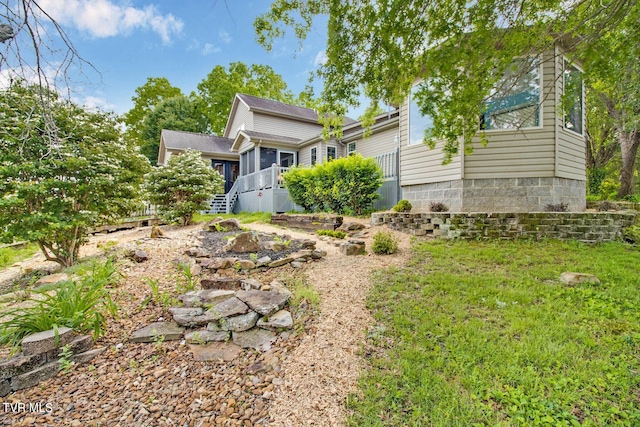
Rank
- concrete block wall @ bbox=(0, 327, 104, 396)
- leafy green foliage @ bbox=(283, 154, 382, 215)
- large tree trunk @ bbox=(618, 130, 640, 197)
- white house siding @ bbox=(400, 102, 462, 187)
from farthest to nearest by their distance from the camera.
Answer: large tree trunk @ bbox=(618, 130, 640, 197)
leafy green foliage @ bbox=(283, 154, 382, 215)
white house siding @ bbox=(400, 102, 462, 187)
concrete block wall @ bbox=(0, 327, 104, 396)

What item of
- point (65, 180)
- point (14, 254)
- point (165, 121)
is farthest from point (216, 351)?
point (165, 121)

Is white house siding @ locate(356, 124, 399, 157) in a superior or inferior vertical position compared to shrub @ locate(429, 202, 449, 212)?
superior

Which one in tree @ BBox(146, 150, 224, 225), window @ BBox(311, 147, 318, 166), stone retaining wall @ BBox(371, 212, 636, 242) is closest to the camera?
stone retaining wall @ BBox(371, 212, 636, 242)

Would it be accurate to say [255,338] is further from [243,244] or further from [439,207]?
[439,207]

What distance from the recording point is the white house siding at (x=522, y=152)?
638 centimetres

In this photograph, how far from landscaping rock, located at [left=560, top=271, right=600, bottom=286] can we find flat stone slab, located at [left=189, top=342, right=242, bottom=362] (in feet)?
13.5

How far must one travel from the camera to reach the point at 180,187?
9.00m

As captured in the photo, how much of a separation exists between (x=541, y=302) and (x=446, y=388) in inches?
79.6

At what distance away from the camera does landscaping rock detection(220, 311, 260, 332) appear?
273 centimetres

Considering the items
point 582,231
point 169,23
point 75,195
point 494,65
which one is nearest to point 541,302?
point 494,65

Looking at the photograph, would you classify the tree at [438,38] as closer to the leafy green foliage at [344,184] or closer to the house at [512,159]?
the house at [512,159]

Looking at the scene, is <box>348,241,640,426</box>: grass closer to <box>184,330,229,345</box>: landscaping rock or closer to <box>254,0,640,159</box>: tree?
<box>184,330,229,345</box>: landscaping rock

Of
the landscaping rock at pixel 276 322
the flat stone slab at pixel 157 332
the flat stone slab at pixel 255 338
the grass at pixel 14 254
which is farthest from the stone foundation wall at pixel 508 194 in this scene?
the grass at pixel 14 254

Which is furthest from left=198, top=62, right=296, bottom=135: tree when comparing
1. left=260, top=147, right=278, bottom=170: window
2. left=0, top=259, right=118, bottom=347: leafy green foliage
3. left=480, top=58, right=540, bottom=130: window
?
left=0, top=259, right=118, bottom=347: leafy green foliage
